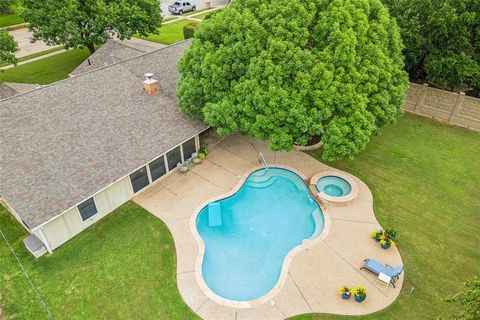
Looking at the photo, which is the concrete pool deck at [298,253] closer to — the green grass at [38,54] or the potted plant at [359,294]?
the potted plant at [359,294]

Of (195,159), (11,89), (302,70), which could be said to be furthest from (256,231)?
(11,89)

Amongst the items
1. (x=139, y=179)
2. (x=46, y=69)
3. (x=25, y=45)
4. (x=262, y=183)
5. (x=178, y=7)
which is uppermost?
(x=178, y=7)

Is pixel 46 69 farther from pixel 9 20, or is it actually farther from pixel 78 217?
pixel 78 217

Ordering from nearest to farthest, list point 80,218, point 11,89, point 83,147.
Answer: point 80,218
point 83,147
point 11,89

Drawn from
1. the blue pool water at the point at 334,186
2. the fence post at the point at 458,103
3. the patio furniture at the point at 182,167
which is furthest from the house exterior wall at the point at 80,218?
the fence post at the point at 458,103

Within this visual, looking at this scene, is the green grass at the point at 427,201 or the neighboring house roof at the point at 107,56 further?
the neighboring house roof at the point at 107,56

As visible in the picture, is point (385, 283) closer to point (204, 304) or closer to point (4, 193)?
point (204, 304)
